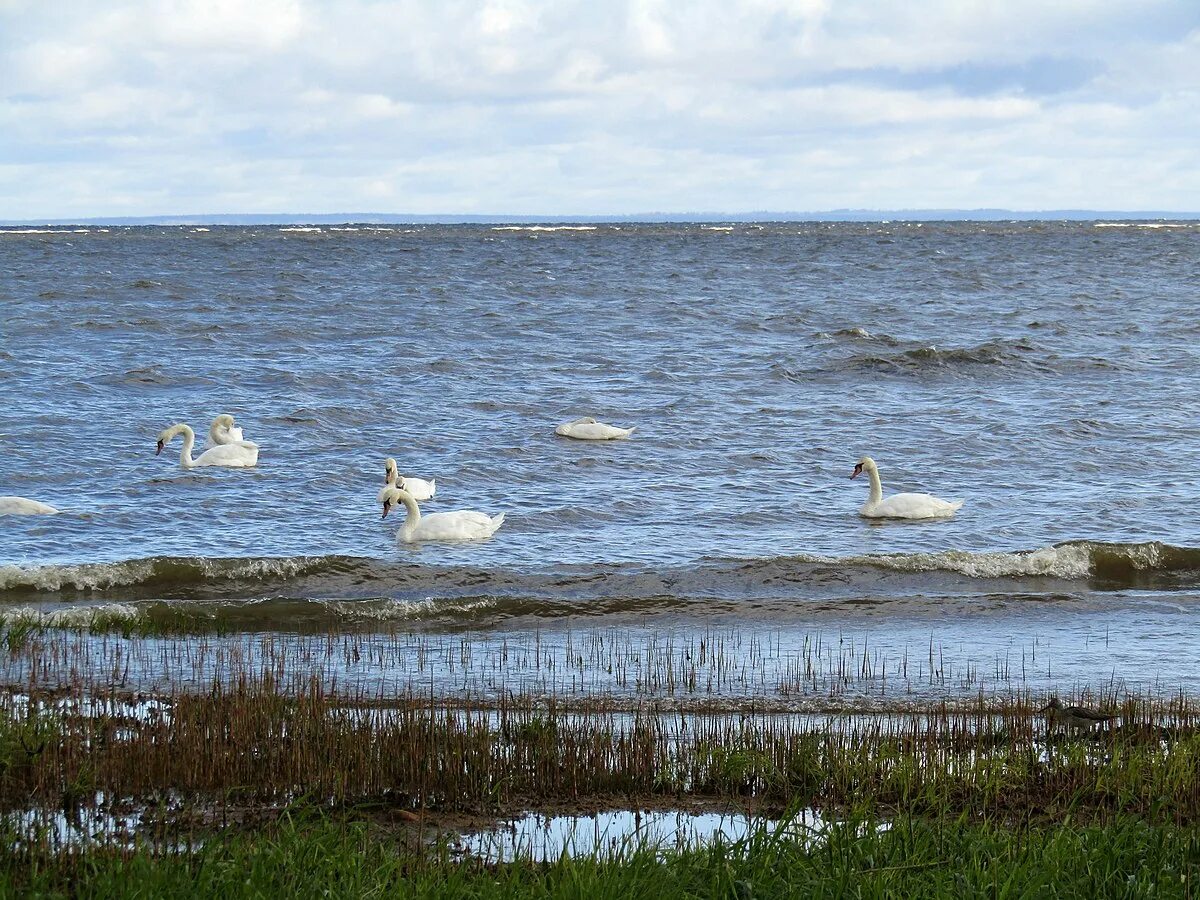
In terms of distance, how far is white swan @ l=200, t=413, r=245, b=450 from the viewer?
19.3 meters

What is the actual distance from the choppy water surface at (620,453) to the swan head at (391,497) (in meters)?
0.19

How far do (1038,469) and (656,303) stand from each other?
81.7ft

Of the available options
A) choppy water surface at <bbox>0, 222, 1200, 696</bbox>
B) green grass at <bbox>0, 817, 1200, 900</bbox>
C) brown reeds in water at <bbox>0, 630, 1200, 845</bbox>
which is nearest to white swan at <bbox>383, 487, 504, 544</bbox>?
choppy water surface at <bbox>0, 222, 1200, 696</bbox>

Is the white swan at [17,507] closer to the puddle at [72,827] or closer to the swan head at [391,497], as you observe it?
the swan head at [391,497]

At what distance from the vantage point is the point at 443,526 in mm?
13992

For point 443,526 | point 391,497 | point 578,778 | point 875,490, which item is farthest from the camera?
point 875,490

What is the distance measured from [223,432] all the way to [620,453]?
5.43m

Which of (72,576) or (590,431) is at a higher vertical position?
(590,431)

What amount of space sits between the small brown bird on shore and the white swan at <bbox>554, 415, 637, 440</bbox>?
39.8 feet

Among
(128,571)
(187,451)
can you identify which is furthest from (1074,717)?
(187,451)

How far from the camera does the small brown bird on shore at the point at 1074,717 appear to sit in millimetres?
7582

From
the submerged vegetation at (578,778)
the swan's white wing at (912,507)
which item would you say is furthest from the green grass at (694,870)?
the swan's white wing at (912,507)

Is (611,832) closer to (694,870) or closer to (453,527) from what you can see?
(694,870)

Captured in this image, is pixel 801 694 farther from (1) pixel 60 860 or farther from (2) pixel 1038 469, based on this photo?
(2) pixel 1038 469
